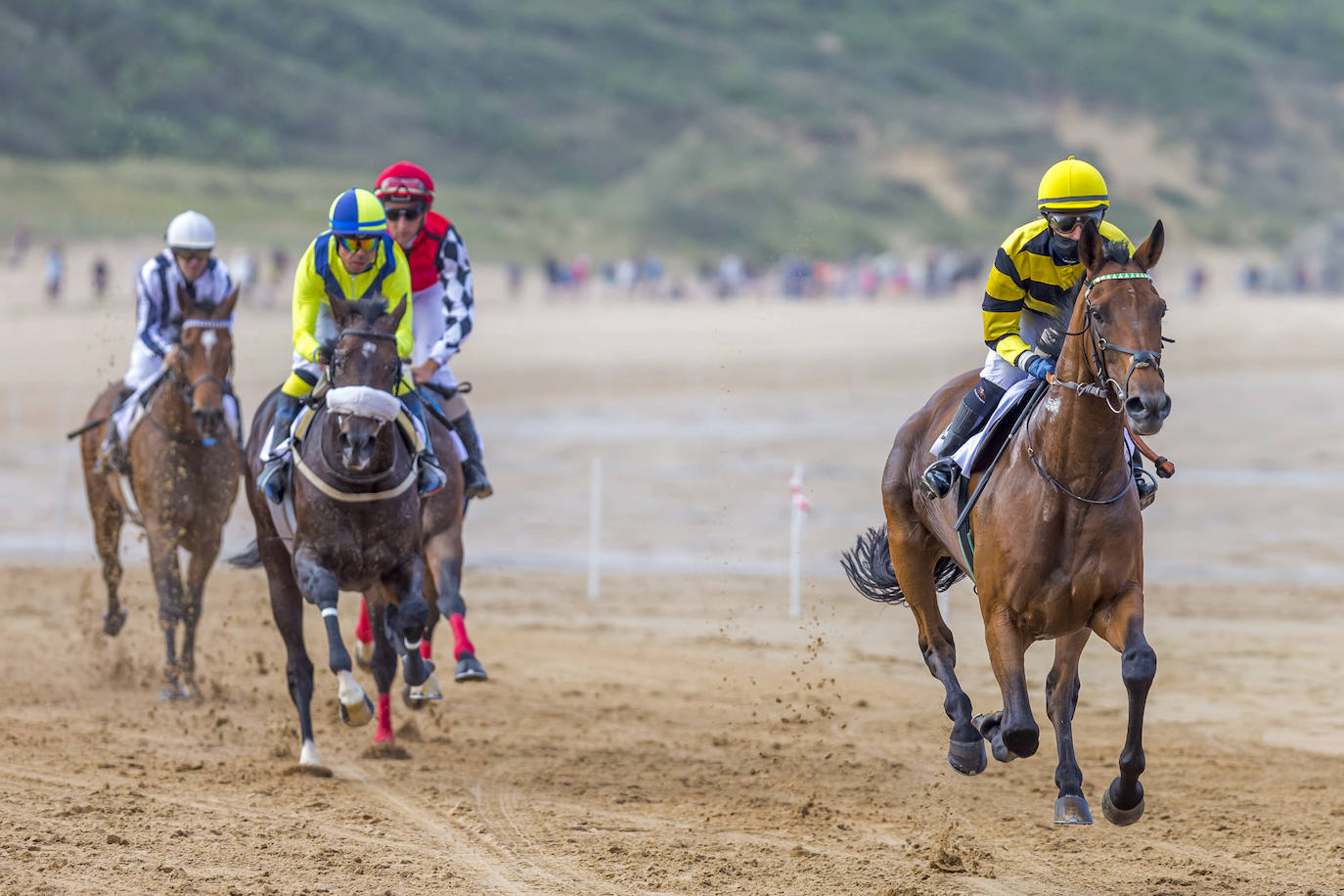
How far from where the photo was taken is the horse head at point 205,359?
1083 centimetres

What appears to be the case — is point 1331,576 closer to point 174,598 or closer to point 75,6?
point 174,598

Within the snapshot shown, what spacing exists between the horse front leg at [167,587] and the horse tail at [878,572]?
15.9 feet

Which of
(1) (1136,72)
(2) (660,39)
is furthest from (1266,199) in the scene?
(2) (660,39)

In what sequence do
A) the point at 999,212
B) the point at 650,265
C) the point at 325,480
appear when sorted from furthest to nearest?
the point at 999,212
the point at 650,265
the point at 325,480

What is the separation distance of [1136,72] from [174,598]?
260 ft

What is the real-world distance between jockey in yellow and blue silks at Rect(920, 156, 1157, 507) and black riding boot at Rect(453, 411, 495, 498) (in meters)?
3.15

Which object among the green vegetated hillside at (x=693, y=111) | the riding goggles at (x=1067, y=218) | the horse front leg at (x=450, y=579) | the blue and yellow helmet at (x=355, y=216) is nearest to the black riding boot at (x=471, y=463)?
the horse front leg at (x=450, y=579)

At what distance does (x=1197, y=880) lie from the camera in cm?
742

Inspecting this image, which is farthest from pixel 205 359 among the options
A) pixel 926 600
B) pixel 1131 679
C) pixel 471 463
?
pixel 1131 679

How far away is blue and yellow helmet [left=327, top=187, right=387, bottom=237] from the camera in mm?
8789

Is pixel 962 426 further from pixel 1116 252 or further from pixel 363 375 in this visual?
pixel 363 375

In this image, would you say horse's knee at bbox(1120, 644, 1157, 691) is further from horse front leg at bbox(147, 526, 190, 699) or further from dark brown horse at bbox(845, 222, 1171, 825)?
horse front leg at bbox(147, 526, 190, 699)

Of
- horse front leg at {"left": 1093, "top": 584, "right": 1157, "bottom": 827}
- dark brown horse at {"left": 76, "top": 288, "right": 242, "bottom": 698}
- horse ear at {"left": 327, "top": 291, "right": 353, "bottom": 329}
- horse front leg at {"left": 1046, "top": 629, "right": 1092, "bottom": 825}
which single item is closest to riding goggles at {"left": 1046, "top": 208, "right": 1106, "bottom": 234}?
horse front leg at {"left": 1093, "top": 584, "right": 1157, "bottom": 827}

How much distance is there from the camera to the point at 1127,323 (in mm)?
6387
